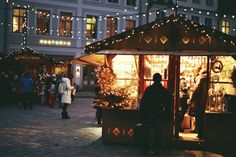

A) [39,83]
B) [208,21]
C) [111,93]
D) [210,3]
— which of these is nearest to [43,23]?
[39,83]

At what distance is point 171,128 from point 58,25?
24889 mm

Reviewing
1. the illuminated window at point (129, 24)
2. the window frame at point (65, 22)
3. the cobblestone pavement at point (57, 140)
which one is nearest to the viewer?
the cobblestone pavement at point (57, 140)

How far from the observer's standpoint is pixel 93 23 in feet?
120

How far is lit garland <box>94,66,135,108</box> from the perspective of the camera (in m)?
11.5

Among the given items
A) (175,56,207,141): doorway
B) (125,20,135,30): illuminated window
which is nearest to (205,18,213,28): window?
(125,20,135,30): illuminated window

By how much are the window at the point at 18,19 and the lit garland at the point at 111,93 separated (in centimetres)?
2178

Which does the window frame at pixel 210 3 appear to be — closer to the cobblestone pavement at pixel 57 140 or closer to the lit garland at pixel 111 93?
the cobblestone pavement at pixel 57 140

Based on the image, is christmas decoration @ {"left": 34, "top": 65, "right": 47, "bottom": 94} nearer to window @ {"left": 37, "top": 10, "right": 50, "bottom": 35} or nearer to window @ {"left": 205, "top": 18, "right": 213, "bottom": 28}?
window @ {"left": 37, "top": 10, "right": 50, "bottom": 35}

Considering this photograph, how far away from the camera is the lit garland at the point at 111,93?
11.5 metres

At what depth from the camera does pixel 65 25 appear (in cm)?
3509

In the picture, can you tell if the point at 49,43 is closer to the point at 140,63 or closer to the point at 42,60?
the point at 42,60

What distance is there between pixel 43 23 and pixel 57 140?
23.7 meters

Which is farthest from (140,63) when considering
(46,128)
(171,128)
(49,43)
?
(49,43)

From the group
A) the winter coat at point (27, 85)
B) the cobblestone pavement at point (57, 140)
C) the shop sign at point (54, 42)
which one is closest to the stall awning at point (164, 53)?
the cobblestone pavement at point (57, 140)
